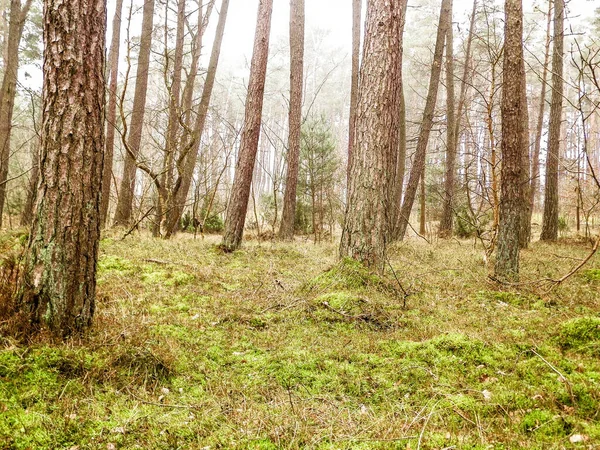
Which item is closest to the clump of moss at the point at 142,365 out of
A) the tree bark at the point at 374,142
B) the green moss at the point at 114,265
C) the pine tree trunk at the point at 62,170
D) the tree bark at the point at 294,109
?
the pine tree trunk at the point at 62,170

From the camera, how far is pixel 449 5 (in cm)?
1241

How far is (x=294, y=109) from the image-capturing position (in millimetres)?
11734

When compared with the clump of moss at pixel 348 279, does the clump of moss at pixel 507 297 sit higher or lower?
lower

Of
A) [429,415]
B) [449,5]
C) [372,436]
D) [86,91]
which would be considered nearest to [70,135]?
[86,91]

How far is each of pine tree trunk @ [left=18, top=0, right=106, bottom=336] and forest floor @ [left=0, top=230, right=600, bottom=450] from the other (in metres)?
0.39

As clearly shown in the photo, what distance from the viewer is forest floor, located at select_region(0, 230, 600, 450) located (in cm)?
230

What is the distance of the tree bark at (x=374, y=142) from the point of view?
5.74m

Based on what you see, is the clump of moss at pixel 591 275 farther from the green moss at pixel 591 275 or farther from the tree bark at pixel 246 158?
the tree bark at pixel 246 158

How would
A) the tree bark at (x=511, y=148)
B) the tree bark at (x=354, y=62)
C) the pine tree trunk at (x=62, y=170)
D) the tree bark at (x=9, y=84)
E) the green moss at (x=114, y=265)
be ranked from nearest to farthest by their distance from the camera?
the pine tree trunk at (x=62, y=170), the green moss at (x=114, y=265), the tree bark at (x=511, y=148), the tree bark at (x=9, y=84), the tree bark at (x=354, y=62)

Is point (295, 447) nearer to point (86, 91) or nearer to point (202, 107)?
point (86, 91)

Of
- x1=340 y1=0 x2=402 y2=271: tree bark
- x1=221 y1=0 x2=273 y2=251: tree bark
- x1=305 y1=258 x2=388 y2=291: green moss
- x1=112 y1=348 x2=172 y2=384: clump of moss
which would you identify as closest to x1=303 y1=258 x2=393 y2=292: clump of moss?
x1=305 y1=258 x2=388 y2=291: green moss

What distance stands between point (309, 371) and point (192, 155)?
10.5 meters

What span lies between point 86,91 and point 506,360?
4.02 metres

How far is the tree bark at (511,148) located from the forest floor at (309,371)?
1046 mm
